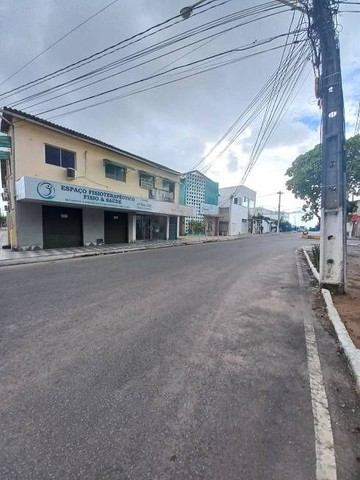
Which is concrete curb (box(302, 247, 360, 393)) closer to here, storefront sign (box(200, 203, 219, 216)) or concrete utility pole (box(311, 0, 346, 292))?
concrete utility pole (box(311, 0, 346, 292))

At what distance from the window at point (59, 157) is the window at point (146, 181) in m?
6.25

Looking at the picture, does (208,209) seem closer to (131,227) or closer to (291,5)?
(131,227)

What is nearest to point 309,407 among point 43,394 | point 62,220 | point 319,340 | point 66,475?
point 319,340

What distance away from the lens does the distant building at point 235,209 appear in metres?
39.6

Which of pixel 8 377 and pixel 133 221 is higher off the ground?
pixel 133 221

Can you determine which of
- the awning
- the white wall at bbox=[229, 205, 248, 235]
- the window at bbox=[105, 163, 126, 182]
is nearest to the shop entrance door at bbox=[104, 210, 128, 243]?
the window at bbox=[105, 163, 126, 182]

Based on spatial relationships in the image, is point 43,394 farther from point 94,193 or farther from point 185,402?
point 94,193

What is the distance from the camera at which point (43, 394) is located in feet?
8.44

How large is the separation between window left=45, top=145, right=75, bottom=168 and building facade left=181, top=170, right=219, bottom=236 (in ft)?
48.9

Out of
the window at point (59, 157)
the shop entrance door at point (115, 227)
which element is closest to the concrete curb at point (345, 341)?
the window at point (59, 157)

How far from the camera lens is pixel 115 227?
19.9 m

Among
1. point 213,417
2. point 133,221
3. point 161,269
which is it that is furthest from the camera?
point 133,221

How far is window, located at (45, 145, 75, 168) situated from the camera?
14.7 m

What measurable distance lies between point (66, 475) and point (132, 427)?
22.2 inches
